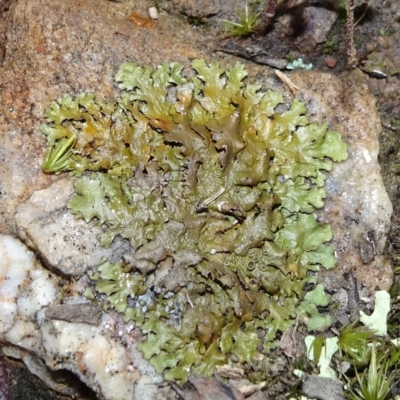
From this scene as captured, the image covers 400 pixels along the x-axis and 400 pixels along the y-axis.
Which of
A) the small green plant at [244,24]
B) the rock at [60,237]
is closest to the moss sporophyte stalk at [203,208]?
the rock at [60,237]

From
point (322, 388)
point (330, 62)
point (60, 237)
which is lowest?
point (322, 388)

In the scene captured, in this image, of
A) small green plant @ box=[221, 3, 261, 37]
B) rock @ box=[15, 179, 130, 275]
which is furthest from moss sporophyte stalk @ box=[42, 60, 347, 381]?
small green plant @ box=[221, 3, 261, 37]

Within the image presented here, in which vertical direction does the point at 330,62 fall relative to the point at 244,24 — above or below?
below

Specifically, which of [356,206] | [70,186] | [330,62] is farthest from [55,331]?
[330,62]

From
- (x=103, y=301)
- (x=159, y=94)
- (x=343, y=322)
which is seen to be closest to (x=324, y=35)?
(x=159, y=94)

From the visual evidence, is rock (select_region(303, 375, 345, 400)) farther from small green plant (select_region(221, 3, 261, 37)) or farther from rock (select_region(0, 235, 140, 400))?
small green plant (select_region(221, 3, 261, 37))

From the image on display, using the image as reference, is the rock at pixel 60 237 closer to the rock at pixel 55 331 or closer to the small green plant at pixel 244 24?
the rock at pixel 55 331

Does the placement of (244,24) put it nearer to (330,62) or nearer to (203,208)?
(330,62)
